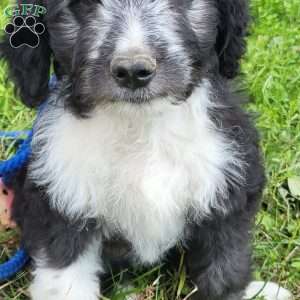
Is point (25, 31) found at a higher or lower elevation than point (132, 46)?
lower

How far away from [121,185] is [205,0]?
34.9 inches

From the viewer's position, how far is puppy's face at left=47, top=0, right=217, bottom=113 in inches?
114

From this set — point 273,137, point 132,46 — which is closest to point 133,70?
point 132,46

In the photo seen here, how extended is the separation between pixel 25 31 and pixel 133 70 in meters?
0.69

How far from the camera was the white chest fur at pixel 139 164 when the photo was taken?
3.38 m

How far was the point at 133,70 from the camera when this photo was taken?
2818 millimetres

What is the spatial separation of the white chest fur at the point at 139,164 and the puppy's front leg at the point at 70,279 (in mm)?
295

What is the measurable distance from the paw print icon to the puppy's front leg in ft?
3.23

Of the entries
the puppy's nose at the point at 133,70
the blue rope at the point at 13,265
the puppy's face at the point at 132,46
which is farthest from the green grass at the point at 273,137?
the puppy's nose at the point at 133,70

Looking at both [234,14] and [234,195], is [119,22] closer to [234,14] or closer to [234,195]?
[234,14]

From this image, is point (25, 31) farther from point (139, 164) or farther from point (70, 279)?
point (70, 279)

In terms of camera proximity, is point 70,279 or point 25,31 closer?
point 25,31

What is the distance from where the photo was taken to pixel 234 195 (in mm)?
3502

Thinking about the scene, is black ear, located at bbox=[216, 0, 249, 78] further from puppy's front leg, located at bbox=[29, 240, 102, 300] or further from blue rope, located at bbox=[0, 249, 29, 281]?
blue rope, located at bbox=[0, 249, 29, 281]
